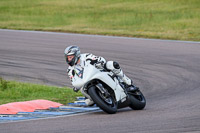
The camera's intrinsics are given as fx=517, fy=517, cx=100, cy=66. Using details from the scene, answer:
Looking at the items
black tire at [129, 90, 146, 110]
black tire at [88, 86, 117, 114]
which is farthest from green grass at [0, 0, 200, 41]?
black tire at [88, 86, 117, 114]

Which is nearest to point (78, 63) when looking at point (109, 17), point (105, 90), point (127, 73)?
point (105, 90)

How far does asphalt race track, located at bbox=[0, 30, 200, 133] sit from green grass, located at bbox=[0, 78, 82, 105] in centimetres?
148

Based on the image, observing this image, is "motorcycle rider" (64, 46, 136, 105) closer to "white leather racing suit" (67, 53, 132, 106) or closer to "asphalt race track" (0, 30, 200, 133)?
"white leather racing suit" (67, 53, 132, 106)

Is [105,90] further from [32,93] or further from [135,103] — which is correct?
[32,93]

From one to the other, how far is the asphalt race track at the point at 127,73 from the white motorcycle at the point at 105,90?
19 centimetres

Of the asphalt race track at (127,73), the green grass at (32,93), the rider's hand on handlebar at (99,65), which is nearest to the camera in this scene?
the asphalt race track at (127,73)

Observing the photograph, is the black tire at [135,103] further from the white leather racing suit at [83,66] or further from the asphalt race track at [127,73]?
the white leather racing suit at [83,66]

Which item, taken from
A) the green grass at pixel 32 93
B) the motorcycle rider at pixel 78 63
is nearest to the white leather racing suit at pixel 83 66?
the motorcycle rider at pixel 78 63

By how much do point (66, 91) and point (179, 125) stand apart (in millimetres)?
5697

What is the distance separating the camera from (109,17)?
34719 mm

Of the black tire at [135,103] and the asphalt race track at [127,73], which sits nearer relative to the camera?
the asphalt race track at [127,73]

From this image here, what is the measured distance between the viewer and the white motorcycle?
9.40 metres

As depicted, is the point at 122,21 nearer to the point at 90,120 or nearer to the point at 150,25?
the point at 150,25

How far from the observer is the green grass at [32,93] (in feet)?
39.7
